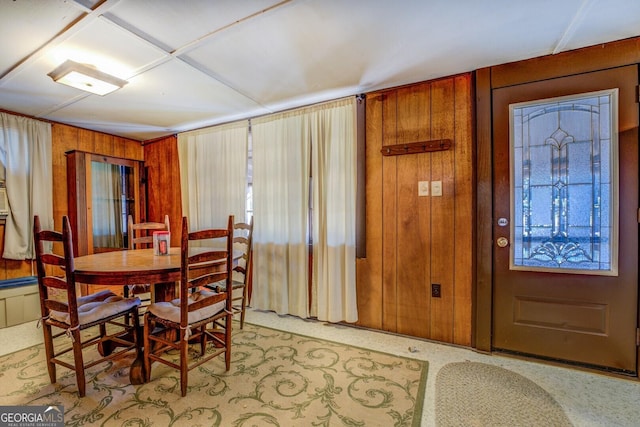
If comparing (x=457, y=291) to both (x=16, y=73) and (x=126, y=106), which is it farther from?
(x=16, y=73)

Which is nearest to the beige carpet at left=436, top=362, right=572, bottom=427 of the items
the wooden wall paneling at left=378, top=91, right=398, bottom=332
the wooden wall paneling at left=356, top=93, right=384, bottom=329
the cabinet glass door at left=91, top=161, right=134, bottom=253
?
the wooden wall paneling at left=378, top=91, right=398, bottom=332

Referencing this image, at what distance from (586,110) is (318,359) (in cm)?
270

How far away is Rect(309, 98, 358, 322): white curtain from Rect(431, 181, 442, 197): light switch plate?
707 millimetres

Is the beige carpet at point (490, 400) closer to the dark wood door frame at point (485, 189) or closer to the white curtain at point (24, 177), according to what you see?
the dark wood door frame at point (485, 189)

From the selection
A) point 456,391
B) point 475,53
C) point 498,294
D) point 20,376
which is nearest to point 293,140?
point 475,53

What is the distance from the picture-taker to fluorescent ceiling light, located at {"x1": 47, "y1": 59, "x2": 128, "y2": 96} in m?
2.04

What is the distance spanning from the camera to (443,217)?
2.42 metres

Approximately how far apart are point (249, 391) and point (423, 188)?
6.75 feet

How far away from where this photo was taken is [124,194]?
12.9 ft

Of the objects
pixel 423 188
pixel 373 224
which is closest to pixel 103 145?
pixel 373 224

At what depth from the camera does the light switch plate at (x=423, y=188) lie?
247 centimetres

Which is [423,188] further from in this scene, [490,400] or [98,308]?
[98,308]

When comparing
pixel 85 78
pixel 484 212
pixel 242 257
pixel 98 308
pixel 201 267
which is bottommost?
pixel 98 308

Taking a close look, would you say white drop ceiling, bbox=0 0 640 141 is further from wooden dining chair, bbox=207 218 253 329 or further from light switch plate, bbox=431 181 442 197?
wooden dining chair, bbox=207 218 253 329
